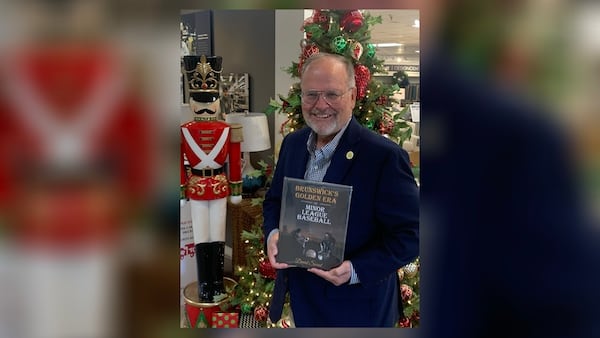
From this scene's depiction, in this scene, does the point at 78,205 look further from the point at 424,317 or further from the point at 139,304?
the point at 424,317

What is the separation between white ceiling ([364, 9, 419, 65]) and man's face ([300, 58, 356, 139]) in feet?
0.43

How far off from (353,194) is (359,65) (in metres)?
0.37

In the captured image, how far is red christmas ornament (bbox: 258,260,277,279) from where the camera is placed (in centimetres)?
157

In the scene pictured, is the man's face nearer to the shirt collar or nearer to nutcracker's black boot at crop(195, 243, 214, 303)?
the shirt collar

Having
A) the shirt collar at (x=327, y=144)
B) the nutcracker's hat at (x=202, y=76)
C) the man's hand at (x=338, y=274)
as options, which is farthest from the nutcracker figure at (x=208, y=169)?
the man's hand at (x=338, y=274)

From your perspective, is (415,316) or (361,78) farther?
(415,316)

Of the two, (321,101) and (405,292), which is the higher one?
(321,101)

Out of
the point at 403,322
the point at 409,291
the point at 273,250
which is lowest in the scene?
the point at 403,322

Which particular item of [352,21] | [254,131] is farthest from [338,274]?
[352,21]

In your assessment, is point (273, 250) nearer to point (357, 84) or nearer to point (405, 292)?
point (405, 292)

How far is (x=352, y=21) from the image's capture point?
1.48 m

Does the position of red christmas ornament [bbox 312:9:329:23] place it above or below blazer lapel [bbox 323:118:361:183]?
above

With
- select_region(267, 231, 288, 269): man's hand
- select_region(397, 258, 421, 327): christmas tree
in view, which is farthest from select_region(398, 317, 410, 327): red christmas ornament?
select_region(267, 231, 288, 269): man's hand

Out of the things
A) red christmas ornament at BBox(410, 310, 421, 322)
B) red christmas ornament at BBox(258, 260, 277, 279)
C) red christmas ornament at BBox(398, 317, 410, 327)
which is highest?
red christmas ornament at BBox(258, 260, 277, 279)
